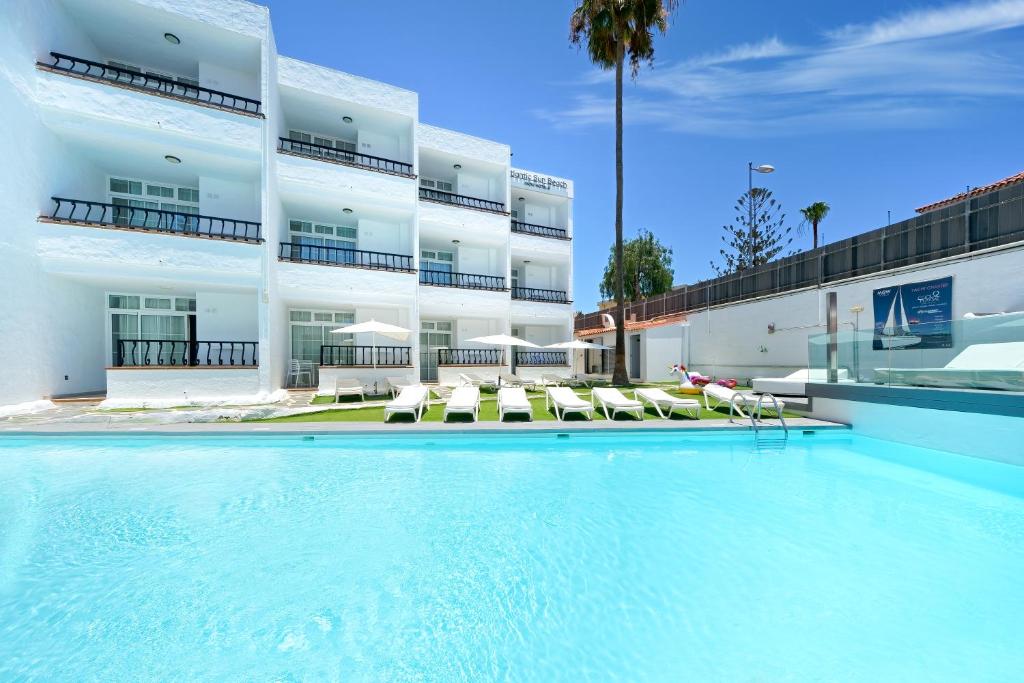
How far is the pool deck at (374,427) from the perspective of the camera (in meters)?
8.38

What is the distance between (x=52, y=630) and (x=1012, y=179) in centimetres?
2111

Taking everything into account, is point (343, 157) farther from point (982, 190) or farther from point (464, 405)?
point (982, 190)

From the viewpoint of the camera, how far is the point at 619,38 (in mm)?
15383

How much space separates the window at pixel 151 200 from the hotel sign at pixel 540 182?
13705 mm

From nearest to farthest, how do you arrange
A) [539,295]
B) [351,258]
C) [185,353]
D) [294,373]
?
[185,353] < [294,373] < [351,258] < [539,295]

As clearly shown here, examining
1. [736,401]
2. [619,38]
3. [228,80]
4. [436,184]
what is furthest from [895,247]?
[228,80]

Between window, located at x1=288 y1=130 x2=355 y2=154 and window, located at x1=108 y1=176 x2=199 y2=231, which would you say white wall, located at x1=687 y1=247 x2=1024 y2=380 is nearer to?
window, located at x1=288 y1=130 x2=355 y2=154

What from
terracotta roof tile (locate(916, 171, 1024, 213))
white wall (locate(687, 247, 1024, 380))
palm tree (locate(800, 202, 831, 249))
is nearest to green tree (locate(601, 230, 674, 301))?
palm tree (locate(800, 202, 831, 249))

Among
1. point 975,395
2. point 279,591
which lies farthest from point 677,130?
point 279,591

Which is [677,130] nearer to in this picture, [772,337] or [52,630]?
[772,337]

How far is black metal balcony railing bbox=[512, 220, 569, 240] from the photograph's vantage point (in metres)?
21.2

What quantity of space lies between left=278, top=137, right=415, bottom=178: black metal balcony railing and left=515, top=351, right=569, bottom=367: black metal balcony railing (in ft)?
31.6

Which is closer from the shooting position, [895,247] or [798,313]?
[895,247]

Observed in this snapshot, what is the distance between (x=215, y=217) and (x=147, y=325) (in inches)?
180
